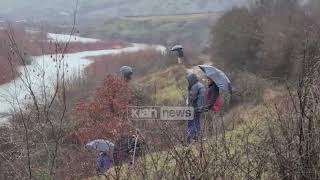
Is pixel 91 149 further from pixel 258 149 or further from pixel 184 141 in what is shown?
pixel 258 149

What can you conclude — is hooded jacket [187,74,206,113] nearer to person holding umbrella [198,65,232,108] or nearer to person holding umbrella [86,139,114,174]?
person holding umbrella [198,65,232,108]

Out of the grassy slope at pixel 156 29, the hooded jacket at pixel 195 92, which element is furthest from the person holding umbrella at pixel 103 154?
the grassy slope at pixel 156 29

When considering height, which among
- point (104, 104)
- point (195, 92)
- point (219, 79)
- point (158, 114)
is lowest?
point (104, 104)

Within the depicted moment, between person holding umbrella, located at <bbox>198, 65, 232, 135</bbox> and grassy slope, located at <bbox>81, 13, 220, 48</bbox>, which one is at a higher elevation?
person holding umbrella, located at <bbox>198, 65, 232, 135</bbox>

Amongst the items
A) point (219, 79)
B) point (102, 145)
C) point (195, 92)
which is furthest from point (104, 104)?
point (102, 145)

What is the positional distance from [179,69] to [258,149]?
2113 cm

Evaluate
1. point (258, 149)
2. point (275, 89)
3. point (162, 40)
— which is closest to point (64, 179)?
point (258, 149)

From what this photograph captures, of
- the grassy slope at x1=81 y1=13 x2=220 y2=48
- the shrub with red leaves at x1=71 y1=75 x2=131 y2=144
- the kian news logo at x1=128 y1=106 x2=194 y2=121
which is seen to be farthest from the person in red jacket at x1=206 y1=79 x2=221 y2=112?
the grassy slope at x1=81 y1=13 x2=220 y2=48

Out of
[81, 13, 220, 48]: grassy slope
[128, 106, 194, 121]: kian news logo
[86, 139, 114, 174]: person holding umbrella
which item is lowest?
[81, 13, 220, 48]: grassy slope

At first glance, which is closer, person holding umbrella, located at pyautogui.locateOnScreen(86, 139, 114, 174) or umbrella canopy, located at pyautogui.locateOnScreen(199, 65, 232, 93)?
person holding umbrella, located at pyautogui.locateOnScreen(86, 139, 114, 174)

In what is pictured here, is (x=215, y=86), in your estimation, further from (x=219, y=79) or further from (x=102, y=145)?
(x=102, y=145)

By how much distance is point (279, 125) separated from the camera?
603 centimetres

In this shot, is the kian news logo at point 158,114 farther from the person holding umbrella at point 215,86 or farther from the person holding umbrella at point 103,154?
the person holding umbrella at point 215,86

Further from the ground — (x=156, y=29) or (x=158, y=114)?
(x=158, y=114)
